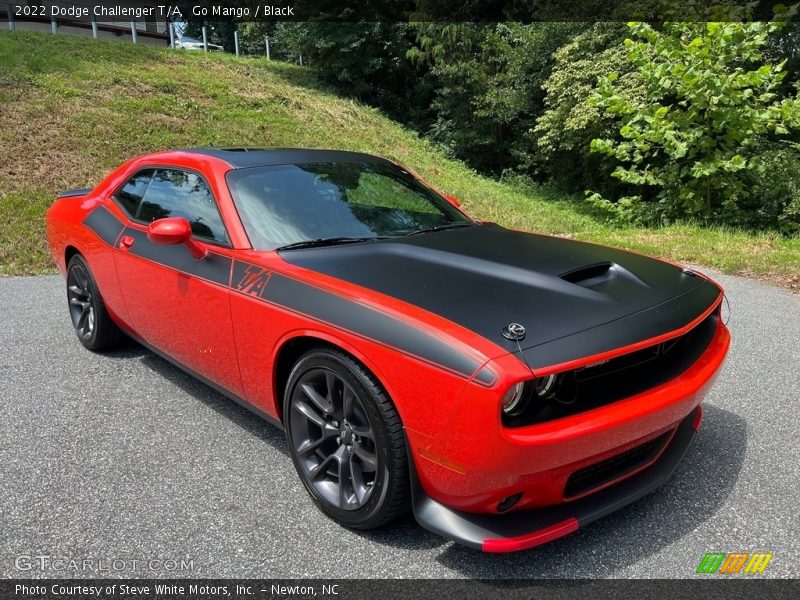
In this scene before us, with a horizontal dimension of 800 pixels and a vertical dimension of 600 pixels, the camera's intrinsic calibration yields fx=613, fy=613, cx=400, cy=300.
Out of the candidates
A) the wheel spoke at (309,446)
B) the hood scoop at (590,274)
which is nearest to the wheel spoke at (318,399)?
the wheel spoke at (309,446)

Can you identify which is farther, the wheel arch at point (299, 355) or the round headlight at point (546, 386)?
the wheel arch at point (299, 355)

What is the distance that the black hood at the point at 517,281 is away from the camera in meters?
2.15

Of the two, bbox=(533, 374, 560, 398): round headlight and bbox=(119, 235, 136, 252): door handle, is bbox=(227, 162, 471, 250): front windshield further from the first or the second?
bbox=(533, 374, 560, 398): round headlight

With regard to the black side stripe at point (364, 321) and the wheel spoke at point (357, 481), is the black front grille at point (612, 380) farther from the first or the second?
the wheel spoke at point (357, 481)

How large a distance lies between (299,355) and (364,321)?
20.7 inches

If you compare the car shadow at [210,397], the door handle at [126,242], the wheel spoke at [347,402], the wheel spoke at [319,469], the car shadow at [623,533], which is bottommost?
the car shadow at [210,397]

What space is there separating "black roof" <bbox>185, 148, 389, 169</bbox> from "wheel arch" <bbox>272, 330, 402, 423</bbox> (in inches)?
46.8

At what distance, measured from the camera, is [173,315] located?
327cm

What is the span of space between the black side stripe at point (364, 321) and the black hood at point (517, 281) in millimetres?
122

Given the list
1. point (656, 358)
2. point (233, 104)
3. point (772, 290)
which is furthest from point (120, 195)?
point (233, 104)

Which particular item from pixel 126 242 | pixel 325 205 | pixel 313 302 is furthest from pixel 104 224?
pixel 313 302

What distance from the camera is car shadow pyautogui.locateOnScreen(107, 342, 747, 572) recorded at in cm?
218

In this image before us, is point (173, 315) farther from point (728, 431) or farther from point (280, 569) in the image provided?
point (728, 431)

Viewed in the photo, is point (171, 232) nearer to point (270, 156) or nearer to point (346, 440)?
point (270, 156)
